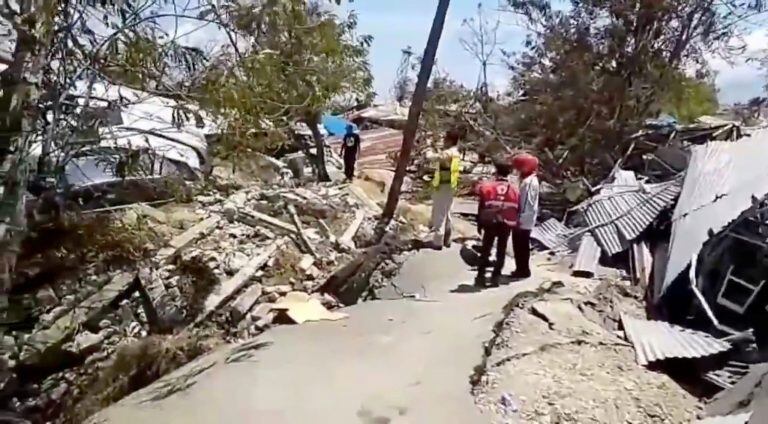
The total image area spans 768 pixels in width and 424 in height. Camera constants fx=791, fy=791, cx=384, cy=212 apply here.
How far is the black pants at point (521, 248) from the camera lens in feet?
26.0

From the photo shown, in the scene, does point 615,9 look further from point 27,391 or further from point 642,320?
point 27,391

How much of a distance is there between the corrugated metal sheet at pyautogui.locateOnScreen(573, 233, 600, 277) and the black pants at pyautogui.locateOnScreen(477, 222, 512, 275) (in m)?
1.32

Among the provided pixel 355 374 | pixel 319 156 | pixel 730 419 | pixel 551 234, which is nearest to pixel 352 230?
pixel 551 234

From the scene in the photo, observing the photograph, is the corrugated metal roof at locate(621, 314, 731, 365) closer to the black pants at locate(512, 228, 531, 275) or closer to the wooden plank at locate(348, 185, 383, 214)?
the black pants at locate(512, 228, 531, 275)

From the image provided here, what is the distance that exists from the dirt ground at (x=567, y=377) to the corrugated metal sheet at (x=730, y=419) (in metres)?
0.13

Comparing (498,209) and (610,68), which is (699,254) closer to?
(498,209)

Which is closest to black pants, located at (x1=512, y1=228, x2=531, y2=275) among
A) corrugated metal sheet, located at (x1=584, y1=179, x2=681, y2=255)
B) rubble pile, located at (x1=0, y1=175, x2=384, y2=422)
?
rubble pile, located at (x1=0, y1=175, x2=384, y2=422)

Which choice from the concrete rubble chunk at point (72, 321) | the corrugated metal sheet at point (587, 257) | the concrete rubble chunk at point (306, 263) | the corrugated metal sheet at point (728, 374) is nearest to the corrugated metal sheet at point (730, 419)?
the corrugated metal sheet at point (728, 374)

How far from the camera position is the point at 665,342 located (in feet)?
21.5

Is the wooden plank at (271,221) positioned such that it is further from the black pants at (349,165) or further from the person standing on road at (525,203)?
the black pants at (349,165)

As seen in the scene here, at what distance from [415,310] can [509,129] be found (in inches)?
517

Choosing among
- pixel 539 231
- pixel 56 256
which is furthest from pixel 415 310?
pixel 539 231

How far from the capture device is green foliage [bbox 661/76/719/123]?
2020 centimetres

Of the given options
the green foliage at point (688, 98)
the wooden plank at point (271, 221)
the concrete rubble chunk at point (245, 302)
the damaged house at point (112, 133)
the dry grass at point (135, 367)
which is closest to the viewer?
the damaged house at point (112, 133)
